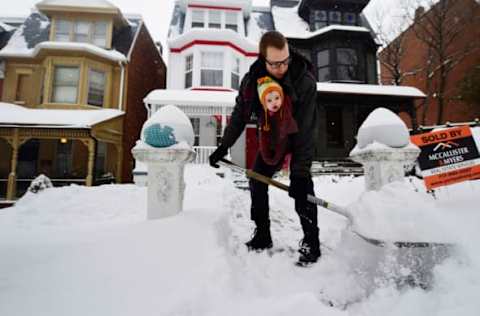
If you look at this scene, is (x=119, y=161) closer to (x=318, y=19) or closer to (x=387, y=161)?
(x=387, y=161)

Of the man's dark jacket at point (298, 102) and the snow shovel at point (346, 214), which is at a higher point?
the man's dark jacket at point (298, 102)

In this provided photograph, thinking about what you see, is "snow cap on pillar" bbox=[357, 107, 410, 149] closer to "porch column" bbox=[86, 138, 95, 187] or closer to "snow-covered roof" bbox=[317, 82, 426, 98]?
"snow-covered roof" bbox=[317, 82, 426, 98]

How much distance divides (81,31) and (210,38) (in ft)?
22.1

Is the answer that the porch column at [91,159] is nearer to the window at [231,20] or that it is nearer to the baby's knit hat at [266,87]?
the window at [231,20]

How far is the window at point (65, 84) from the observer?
36.7 ft

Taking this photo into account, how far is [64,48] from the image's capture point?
10961 mm

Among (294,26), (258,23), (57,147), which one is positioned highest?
(258,23)

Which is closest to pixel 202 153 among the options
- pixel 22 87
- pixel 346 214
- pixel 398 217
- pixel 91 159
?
pixel 91 159

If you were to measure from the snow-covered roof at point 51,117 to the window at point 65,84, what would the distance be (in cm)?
100

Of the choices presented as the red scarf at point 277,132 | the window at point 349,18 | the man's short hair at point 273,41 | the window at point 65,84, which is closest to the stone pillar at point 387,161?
the red scarf at point 277,132

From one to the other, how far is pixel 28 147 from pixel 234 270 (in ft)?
46.2

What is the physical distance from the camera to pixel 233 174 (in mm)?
8391

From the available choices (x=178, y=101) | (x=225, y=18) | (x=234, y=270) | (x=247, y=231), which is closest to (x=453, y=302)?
(x=234, y=270)

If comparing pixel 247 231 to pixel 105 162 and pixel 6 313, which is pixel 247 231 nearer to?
pixel 6 313
